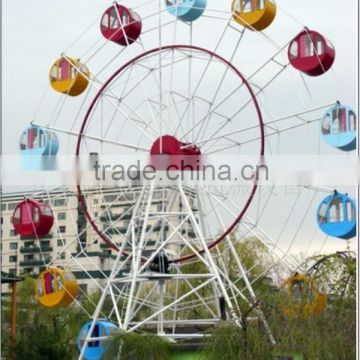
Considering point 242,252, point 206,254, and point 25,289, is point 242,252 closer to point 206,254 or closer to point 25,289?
point 25,289

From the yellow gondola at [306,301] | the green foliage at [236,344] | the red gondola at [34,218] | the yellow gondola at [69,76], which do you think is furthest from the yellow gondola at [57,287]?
the yellow gondola at [306,301]

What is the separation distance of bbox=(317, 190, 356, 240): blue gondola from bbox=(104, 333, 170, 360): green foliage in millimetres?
3304

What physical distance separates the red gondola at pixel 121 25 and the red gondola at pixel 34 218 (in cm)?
350

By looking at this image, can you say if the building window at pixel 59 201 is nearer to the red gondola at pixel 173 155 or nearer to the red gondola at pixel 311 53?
the red gondola at pixel 173 155

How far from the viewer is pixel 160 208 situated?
60.9 ft

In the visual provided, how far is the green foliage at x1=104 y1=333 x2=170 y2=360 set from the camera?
1570cm

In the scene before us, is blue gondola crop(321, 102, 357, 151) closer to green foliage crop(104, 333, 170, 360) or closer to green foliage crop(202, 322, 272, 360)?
green foliage crop(202, 322, 272, 360)

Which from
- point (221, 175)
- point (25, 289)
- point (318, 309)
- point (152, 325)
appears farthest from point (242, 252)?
point (318, 309)

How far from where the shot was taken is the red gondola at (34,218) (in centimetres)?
1816

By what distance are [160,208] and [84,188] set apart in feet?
5.26

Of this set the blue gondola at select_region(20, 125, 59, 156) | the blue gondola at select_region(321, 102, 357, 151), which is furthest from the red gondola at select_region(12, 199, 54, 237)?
the blue gondola at select_region(321, 102, 357, 151)

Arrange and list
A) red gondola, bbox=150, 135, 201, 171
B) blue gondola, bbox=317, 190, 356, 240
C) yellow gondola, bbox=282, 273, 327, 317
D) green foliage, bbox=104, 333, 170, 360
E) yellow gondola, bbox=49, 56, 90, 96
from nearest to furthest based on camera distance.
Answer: yellow gondola, bbox=282, 273, 327, 317, blue gondola, bbox=317, 190, 356, 240, green foliage, bbox=104, 333, 170, 360, red gondola, bbox=150, 135, 201, 171, yellow gondola, bbox=49, 56, 90, 96

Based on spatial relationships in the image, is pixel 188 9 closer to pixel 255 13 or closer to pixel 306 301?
pixel 255 13

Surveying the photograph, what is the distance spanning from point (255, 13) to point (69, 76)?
393cm
